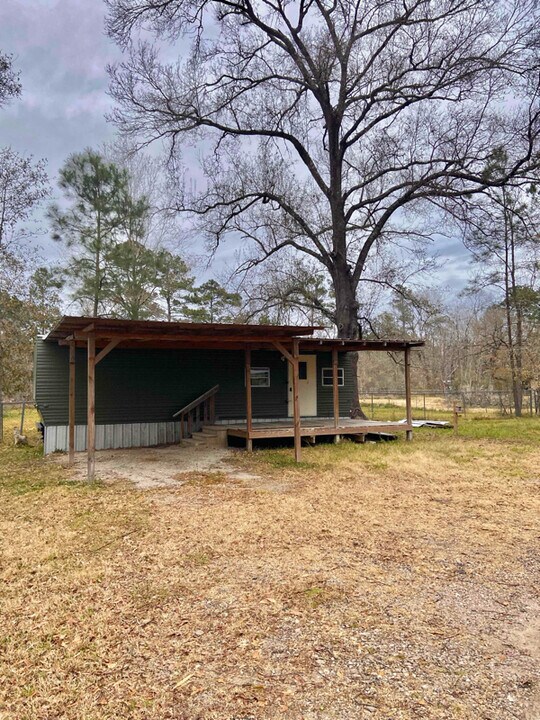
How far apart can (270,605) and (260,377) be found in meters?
9.15

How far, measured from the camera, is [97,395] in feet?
34.9

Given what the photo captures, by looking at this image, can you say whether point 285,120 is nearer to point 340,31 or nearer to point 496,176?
point 340,31

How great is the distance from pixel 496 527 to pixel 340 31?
16026 millimetres

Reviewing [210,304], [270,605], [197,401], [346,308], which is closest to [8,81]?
[197,401]

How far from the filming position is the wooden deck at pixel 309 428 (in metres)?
10.2

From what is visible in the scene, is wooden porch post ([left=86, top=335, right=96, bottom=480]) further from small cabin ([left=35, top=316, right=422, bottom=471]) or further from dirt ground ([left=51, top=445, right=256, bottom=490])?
small cabin ([left=35, top=316, right=422, bottom=471])

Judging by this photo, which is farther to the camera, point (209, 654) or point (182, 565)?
point (182, 565)

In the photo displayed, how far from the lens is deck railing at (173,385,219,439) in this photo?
11100 mm

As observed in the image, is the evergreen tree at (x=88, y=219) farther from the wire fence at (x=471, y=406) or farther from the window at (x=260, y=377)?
the wire fence at (x=471, y=406)

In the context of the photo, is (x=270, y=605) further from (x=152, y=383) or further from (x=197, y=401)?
(x=152, y=383)

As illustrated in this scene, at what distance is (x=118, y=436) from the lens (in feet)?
35.7

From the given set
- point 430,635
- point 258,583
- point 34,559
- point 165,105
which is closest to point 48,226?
point 165,105

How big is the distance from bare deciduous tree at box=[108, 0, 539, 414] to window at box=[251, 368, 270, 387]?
381cm

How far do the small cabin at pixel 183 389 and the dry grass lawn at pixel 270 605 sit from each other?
369 cm
